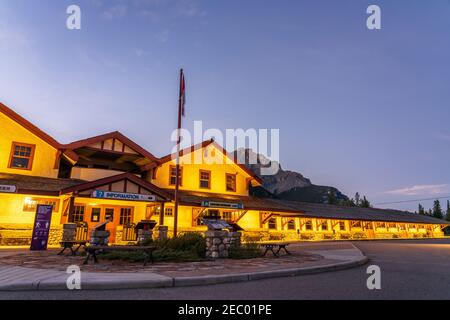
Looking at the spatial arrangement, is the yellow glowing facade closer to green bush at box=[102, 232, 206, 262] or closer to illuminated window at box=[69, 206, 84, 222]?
illuminated window at box=[69, 206, 84, 222]

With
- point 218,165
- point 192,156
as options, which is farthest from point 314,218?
point 192,156

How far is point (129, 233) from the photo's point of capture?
17828 millimetres

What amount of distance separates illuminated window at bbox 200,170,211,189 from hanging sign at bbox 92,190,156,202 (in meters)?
6.39

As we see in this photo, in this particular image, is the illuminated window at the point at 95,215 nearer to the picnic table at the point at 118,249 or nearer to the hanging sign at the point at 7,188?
the hanging sign at the point at 7,188

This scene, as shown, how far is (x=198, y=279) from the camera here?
6.13 metres

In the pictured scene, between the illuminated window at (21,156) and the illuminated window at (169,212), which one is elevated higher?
the illuminated window at (21,156)

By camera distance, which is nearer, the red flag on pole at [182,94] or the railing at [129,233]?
the red flag on pole at [182,94]

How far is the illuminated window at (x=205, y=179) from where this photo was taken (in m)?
24.0

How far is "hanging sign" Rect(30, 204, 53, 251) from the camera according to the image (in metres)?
13.7

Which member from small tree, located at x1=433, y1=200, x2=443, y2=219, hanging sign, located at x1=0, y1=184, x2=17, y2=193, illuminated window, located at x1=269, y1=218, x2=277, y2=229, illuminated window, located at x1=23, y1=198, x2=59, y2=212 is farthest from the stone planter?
small tree, located at x1=433, y1=200, x2=443, y2=219

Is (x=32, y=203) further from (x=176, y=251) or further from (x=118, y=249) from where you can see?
(x=118, y=249)

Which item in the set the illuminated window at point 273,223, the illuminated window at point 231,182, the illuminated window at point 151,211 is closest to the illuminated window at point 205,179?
the illuminated window at point 231,182

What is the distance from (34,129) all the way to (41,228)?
7.80 metres
